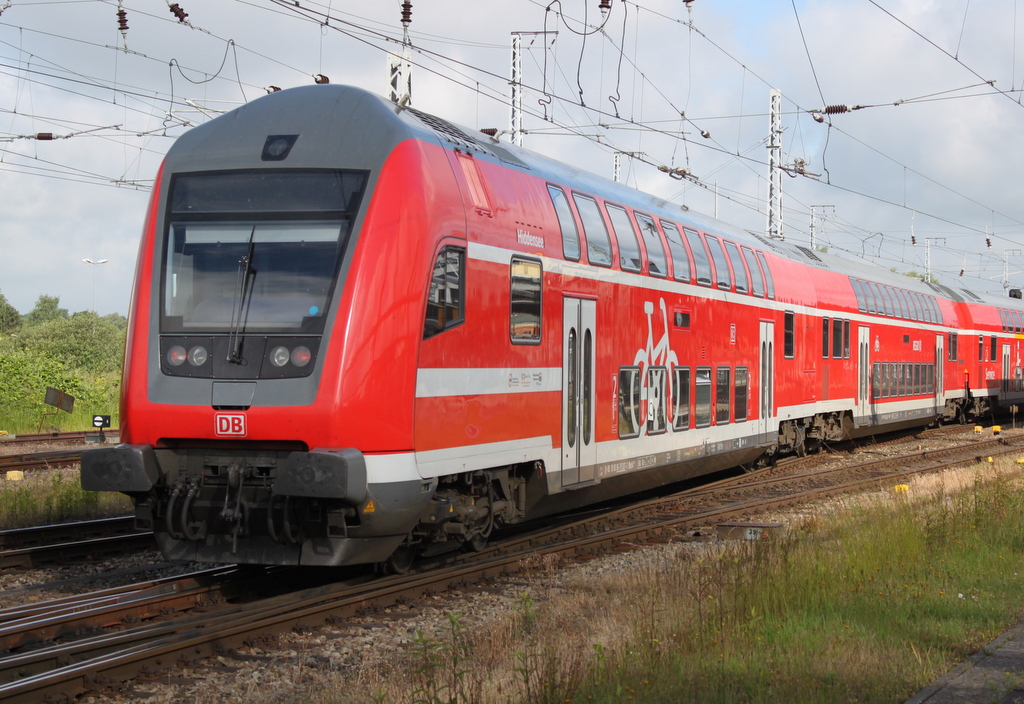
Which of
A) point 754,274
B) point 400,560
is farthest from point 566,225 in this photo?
Answer: point 754,274

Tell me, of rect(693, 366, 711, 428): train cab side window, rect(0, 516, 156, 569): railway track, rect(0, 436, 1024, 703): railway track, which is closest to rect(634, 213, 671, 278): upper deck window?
rect(693, 366, 711, 428): train cab side window

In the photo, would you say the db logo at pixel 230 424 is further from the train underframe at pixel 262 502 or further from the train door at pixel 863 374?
the train door at pixel 863 374

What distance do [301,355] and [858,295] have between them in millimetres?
17277

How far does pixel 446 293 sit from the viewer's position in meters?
8.36

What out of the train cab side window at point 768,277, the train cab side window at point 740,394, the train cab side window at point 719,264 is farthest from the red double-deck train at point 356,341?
the train cab side window at point 768,277

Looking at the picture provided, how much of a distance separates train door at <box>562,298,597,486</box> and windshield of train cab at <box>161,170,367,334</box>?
10.3 ft

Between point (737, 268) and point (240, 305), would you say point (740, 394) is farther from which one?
point (240, 305)

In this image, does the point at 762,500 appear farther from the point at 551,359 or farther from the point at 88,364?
the point at 88,364

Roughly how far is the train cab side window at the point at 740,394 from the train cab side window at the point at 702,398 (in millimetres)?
1137

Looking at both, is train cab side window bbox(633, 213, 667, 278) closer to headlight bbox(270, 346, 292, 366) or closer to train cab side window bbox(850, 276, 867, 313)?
headlight bbox(270, 346, 292, 366)

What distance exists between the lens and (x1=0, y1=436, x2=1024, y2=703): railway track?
6062 mm

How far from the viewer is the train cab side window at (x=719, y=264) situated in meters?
14.7

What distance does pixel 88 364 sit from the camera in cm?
4331

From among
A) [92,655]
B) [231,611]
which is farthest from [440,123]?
[92,655]
